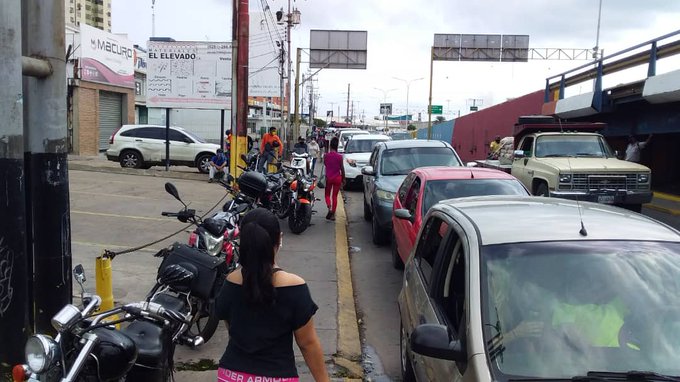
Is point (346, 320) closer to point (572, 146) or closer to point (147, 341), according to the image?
point (147, 341)

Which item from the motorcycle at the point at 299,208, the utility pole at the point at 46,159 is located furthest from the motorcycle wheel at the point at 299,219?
the utility pole at the point at 46,159

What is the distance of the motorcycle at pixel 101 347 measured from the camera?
2.58 m

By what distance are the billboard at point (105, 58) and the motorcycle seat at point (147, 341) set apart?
24047 mm

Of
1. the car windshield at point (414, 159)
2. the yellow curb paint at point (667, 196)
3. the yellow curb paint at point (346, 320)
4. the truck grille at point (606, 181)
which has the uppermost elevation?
the car windshield at point (414, 159)

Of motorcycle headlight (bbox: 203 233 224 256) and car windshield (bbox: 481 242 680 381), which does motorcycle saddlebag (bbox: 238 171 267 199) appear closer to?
motorcycle headlight (bbox: 203 233 224 256)

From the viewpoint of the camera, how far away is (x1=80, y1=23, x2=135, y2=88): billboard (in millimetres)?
24987

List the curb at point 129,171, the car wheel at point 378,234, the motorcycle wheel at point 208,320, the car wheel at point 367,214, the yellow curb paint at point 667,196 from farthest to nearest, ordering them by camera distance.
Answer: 1. the curb at point 129,171
2. the yellow curb paint at point 667,196
3. the car wheel at point 367,214
4. the car wheel at point 378,234
5. the motorcycle wheel at point 208,320

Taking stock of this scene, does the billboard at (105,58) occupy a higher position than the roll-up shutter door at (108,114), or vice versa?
the billboard at (105,58)

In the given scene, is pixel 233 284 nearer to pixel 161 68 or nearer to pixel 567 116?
pixel 161 68

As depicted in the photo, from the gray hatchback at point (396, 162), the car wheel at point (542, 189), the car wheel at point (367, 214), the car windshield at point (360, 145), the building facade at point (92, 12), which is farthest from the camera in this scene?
the building facade at point (92, 12)

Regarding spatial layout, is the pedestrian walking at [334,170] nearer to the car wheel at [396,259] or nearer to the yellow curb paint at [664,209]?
the car wheel at [396,259]

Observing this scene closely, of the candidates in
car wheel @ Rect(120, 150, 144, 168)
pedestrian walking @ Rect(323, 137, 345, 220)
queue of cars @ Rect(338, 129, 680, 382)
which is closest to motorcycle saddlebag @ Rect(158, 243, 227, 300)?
queue of cars @ Rect(338, 129, 680, 382)

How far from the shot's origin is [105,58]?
26766 mm

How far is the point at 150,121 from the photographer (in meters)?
43.4
